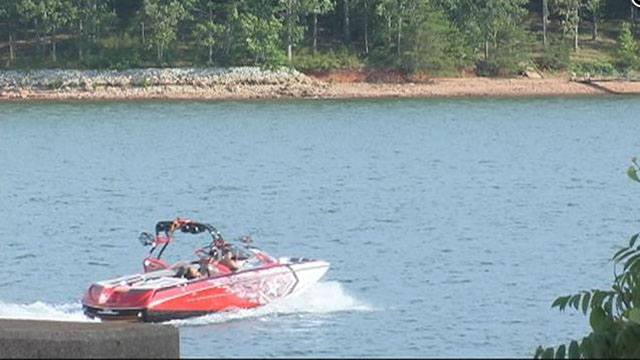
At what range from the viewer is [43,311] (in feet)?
98.5

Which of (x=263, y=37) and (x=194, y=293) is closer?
(x=194, y=293)

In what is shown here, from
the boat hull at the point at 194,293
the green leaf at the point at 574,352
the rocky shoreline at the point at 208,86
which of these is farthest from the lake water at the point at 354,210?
the rocky shoreline at the point at 208,86

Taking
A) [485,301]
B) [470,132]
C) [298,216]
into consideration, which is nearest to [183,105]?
[470,132]

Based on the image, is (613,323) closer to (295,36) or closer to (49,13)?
(295,36)

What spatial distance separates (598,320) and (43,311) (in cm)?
2154

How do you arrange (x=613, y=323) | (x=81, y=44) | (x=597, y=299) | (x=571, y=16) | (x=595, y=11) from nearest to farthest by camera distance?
(x=613, y=323) → (x=597, y=299) → (x=81, y=44) → (x=595, y=11) → (x=571, y=16)

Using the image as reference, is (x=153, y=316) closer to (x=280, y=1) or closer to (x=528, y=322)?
(x=528, y=322)

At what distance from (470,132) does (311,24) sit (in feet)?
118

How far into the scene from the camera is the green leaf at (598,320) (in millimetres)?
9422

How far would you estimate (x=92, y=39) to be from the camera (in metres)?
113

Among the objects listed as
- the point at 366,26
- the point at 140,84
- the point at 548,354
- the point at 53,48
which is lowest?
the point at 140,84

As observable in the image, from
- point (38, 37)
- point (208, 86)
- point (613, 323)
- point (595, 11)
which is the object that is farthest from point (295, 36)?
point (613, 323)

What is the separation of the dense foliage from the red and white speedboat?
7883cm

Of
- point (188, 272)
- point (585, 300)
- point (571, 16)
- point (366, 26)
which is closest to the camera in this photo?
point (585, 300)
